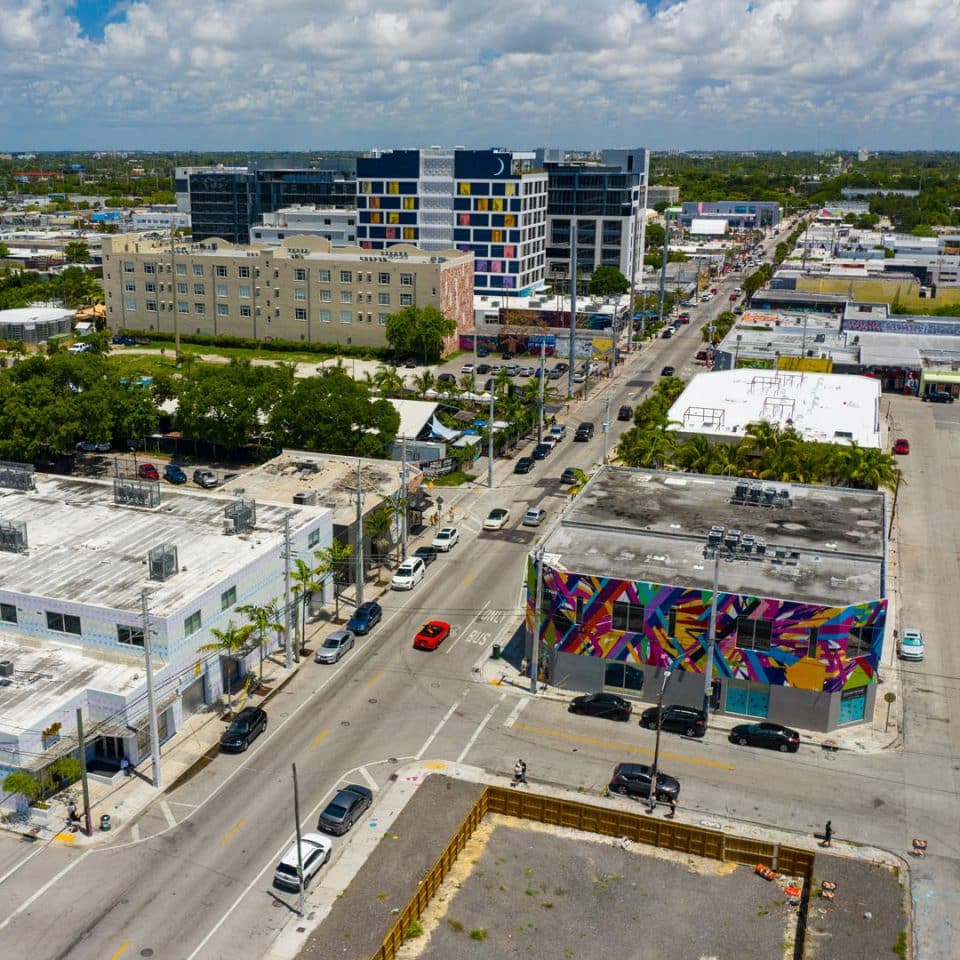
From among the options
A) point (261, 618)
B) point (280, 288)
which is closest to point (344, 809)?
point (261, 618)

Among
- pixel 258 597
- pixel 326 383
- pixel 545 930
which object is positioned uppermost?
pixel 326 383

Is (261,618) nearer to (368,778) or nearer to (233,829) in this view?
(368,778)

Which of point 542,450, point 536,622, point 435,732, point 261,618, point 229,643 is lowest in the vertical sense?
point 435,732

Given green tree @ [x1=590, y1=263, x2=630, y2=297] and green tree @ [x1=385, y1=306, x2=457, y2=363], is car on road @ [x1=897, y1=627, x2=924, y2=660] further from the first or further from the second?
green tree @ [x1=590, y1=263, x2=630, y2=297]

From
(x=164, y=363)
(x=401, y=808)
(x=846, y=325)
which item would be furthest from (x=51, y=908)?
(x=846, y=325)

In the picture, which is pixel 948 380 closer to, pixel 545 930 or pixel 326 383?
pixel 326 383

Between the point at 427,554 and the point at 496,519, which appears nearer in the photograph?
the point at 427,554

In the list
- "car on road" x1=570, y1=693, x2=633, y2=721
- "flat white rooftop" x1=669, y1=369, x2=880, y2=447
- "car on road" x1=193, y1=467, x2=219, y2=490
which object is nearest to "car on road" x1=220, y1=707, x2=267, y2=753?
"car on road" x1=570, y1=693, x2=633, y2=721
